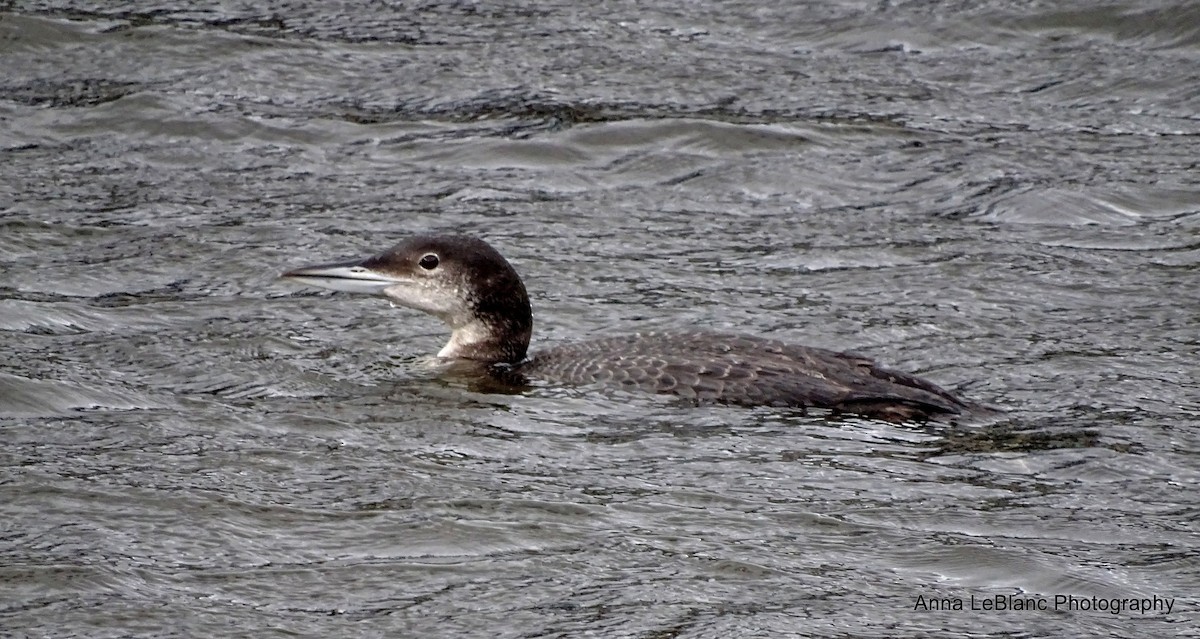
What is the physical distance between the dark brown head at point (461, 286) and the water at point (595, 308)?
13.1 inches

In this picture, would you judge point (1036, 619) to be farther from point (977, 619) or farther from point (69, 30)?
point (69, 30)

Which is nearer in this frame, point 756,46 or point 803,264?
Result: point 803,264

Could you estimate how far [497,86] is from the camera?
1262 centimetres

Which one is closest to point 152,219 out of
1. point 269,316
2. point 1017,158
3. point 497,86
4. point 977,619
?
point 269,316

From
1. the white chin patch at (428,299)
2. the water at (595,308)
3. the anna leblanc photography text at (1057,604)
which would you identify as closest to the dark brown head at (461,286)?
the white chin patch at (428,299)

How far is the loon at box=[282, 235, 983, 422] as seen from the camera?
7664 millimetres

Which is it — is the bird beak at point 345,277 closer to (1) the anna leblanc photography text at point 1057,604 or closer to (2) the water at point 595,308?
(2) the water at point 595,308

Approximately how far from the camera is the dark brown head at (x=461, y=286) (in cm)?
861

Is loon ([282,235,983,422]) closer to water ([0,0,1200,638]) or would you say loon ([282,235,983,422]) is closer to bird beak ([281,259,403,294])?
bird beak ([281,259,403,294])

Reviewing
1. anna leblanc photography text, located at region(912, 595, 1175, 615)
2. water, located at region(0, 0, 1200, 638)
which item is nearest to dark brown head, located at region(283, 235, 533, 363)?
water, located at region(0, 0, 1200, 638)

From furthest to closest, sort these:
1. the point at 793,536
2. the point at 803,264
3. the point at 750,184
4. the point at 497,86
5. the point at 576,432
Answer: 1. the point at 497,86
2. the point at 750,184
3. the point at 803,264
4. the point at 576,432
5. the point at 793,536

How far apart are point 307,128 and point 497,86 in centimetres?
136

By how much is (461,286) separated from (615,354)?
93 cm

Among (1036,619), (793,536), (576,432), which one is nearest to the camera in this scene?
(1036,619)
